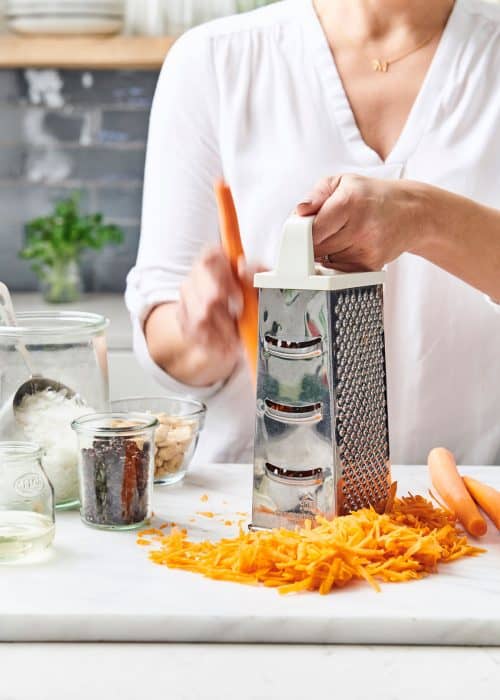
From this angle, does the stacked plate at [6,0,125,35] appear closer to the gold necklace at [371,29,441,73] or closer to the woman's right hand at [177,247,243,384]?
the gold necklace at [371,29,441,73]

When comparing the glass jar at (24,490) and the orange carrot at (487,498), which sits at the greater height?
the glass jar at (24,490)

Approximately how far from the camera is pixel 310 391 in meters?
1.00

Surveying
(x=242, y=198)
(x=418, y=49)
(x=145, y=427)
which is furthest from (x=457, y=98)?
(x=145, y=427)

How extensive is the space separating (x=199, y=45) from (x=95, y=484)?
29.5 inches

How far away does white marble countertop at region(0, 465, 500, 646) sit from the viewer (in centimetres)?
79

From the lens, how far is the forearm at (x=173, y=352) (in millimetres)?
1361

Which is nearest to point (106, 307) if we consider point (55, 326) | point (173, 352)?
point (173, 352)

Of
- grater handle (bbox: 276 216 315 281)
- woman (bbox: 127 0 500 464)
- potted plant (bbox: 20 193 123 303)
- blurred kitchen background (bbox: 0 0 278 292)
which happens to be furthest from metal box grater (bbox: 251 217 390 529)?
blurred kitchen background (bbox: 0 0 278 292)

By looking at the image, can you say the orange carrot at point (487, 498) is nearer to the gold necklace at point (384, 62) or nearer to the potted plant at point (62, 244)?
the gold necklace at point (384, 62)

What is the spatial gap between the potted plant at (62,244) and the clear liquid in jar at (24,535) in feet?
6.22

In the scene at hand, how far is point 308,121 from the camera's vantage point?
1.47 metres

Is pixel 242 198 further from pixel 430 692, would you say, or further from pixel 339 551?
pixel 430 692

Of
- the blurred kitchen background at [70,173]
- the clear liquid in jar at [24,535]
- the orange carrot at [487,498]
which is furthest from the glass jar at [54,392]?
the blurred kitchen background at [70,173]

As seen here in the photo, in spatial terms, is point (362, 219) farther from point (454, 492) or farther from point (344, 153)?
point (344, 153)
